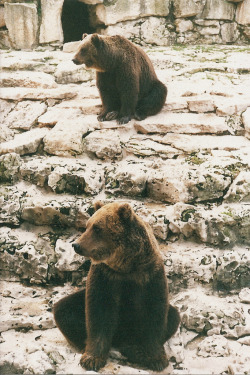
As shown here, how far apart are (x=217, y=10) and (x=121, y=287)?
304 inches

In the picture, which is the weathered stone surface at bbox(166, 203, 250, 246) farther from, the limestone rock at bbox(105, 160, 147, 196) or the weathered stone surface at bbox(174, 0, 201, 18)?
the weathered stone surface at bbox(174, 0, 201, 18)

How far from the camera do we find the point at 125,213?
3271 millimetres

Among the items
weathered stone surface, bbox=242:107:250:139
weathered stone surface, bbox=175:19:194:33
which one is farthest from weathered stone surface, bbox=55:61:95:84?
weathered stone surface, bbox=175:19:194:33

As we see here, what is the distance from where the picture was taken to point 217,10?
372 inches

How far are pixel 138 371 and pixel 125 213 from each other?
1.13m

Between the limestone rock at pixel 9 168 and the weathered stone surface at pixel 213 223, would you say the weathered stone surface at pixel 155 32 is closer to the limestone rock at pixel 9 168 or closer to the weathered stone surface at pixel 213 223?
the limestone rock at pixel 9 168

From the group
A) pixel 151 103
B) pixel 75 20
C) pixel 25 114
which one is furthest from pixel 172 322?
pixel 75 20

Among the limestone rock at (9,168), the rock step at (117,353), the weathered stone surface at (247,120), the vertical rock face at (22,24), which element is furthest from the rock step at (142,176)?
the vertical rock face at (22,24)

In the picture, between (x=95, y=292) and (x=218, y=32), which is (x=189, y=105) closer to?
(x=95, y=292)

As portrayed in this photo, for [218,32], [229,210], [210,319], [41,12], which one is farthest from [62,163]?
[218,32]

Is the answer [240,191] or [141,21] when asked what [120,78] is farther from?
[141,21]

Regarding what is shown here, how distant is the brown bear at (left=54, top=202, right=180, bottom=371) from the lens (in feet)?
10.9

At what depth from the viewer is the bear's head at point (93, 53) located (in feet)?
18.9

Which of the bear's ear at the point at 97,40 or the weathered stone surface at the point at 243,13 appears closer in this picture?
the bear's ear at the point at 97,40
